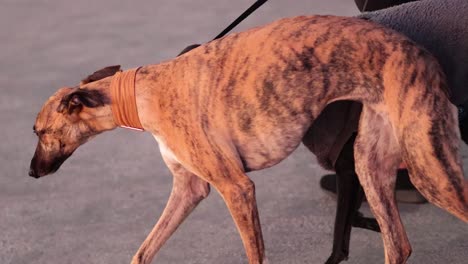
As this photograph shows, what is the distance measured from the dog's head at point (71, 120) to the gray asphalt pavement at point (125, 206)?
2.55 feet

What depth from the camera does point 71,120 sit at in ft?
8.55

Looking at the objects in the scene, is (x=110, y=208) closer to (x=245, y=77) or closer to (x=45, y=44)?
(x=245, y=77)

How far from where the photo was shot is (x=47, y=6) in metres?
7.12

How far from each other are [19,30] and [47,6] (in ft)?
2.27

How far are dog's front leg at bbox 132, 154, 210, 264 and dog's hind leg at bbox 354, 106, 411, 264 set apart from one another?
1.95 feet

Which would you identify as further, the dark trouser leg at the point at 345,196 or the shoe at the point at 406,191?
the shoe at the point at 406,191

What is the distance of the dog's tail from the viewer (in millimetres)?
2215

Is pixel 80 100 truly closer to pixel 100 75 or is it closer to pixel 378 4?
pixel 100 75

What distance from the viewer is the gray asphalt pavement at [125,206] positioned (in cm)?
336

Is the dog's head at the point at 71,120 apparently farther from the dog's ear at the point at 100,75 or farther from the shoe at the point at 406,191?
the shoe at the point at 406,191

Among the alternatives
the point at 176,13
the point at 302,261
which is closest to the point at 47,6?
the point at 176,13

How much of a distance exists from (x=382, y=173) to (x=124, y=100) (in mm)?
887

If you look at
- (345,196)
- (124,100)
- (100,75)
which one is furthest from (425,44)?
(100,75)

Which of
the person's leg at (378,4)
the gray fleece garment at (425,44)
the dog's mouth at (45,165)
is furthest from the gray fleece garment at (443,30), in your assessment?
the dog's mouth at (45,165)
